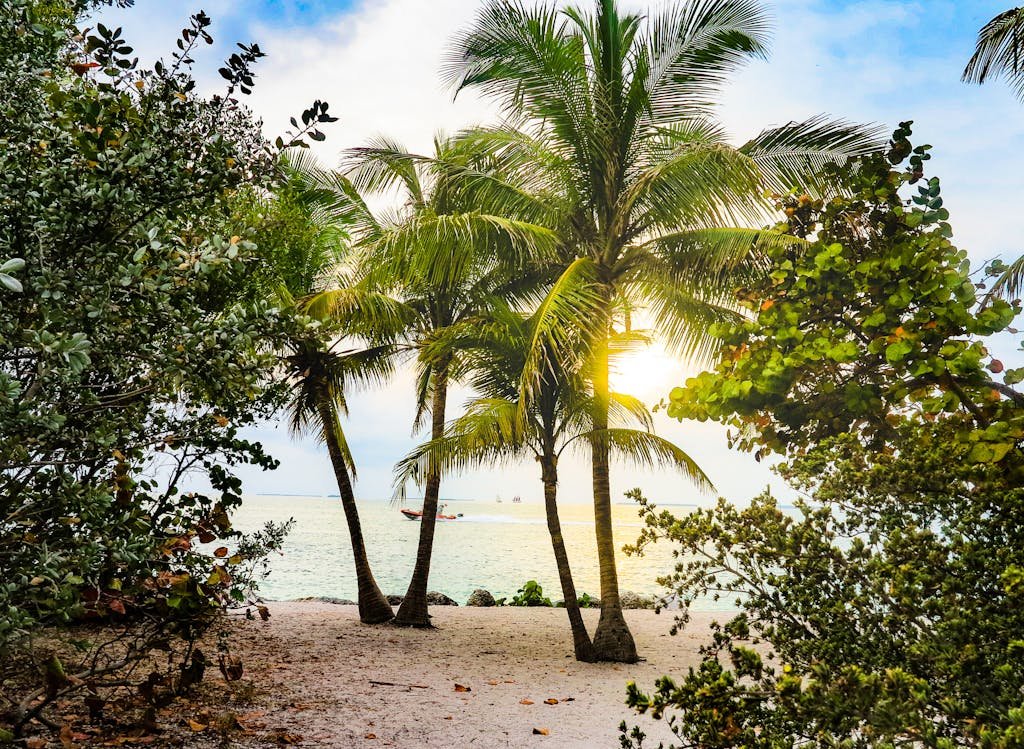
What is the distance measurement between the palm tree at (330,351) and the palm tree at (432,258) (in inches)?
17.0

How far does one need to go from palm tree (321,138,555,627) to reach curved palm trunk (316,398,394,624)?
Result: 560mm

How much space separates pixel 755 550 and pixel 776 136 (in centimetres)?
756

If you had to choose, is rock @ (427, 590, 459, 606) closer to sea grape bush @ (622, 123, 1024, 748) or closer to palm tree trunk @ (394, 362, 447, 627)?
palm tree trunk @ (394, 362, 447, 627)

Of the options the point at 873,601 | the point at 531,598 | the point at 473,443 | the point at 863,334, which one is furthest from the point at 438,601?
the point at 873,601

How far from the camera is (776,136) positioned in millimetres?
9023

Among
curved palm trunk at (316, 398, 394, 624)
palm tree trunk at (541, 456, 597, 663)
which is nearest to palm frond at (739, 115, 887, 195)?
palm tree trunk at (541, 456, 597, 663)

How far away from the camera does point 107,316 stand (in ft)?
9.36

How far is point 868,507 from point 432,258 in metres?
7.11

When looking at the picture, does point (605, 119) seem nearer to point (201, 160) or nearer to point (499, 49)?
point (499, 49)

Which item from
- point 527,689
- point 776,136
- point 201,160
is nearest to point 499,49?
point 776,136

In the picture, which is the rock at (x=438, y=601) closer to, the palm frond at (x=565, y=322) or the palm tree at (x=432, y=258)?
the palm tree at (x=432, y=258)

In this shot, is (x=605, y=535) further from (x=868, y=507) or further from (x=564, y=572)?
(x=868, y=507)

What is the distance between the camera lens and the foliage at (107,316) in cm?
274

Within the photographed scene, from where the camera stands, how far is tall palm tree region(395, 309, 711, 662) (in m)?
9.27
